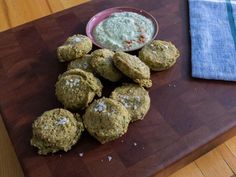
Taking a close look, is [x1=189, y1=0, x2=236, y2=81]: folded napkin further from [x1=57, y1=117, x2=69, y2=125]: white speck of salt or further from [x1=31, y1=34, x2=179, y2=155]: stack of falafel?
[x1=57, y1=117, x2=69, y2=125]: white speck of salt

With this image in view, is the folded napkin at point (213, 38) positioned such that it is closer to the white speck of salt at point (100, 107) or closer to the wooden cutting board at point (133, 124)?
the wooden cutting board at point (133, 124)

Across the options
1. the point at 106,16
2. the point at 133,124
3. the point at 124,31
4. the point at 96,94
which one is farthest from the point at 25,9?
the point at 133,124

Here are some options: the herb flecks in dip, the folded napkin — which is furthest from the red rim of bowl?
the folded napkin

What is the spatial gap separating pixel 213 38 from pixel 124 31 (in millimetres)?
282

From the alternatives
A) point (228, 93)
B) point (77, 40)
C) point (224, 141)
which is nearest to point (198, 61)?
point (228, 93)

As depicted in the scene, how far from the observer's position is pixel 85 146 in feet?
2.66

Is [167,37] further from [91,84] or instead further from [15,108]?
[15,108]

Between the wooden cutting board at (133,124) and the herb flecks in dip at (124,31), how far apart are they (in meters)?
0.06

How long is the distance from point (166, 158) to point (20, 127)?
0.37 metres

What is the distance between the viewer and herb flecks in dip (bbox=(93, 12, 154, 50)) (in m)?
1.02

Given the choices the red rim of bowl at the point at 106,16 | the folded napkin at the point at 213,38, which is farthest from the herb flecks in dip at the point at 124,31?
the folded napkin at the point at 213,38

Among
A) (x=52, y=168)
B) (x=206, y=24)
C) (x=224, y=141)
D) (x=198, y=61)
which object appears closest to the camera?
(x=52, y=168)

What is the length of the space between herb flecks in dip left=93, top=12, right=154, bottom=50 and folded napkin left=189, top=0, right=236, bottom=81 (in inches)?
6.0

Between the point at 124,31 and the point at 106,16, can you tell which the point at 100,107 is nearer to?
the point at 124,31
